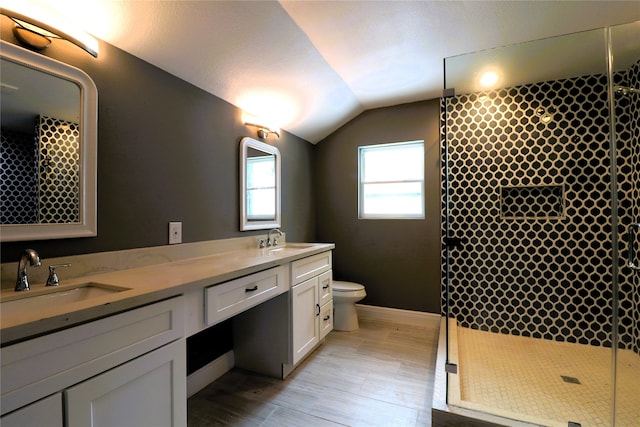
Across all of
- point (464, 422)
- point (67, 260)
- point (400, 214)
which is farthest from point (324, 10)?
point (464, 422)

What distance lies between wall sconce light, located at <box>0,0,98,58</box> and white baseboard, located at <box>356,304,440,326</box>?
3.02m

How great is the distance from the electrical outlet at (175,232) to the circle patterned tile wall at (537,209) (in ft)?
7.14

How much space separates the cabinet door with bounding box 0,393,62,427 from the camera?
0.66 m

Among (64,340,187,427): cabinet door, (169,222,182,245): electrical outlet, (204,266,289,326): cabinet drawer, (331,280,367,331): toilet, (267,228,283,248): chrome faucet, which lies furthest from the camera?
(331,280,367,331): toilet

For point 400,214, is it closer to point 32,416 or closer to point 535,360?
point 535,360

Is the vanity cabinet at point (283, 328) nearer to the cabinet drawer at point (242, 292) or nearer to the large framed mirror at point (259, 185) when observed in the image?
the cabinet drawer at point (242, 292)

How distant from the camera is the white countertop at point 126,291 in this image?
0.69 meters

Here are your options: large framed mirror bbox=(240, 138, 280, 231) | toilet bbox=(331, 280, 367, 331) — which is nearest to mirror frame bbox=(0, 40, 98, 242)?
large framed mirror bbox=(240, 138, 280, 231)

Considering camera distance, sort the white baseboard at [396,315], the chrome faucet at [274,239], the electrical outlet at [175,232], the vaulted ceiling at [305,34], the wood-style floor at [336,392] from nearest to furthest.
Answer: the vaulted ceiling at [305,34] < the wood-style floor at [336,392] < the electrical outlet at [175,232] < the chrome faucet at [274,239] < the white baseboard at [396,315]

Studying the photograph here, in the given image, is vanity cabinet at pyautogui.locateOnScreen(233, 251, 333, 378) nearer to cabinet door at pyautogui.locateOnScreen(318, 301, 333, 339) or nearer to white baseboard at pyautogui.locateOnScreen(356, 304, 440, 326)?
cabinet door at pyautogui.locateOnScreen(318, 301, 333, 339)

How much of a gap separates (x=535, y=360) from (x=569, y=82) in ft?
7.37

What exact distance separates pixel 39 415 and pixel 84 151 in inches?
40.0

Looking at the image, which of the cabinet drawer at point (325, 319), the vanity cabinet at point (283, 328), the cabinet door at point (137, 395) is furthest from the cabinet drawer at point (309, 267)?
the cabinet door at point (137, 395)

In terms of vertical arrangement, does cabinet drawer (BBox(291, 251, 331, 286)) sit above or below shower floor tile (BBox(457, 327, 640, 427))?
above
